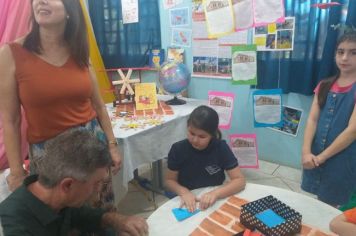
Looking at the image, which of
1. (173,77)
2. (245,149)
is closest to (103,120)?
(173,77)

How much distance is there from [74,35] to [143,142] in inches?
36.0

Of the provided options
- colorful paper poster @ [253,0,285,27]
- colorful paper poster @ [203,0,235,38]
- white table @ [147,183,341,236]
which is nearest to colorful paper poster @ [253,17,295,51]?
colorful paper poster @ [253,0,285,27]

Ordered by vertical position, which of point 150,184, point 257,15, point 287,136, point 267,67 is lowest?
point 150,184

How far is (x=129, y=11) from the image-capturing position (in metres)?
3.44

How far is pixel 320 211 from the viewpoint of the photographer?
119 centimetres

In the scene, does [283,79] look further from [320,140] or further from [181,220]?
[181,220]

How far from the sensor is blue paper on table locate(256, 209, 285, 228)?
40.1 inches

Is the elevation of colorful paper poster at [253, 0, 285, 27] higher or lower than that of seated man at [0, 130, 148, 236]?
higher

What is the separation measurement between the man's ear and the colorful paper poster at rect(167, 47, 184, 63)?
2485mm

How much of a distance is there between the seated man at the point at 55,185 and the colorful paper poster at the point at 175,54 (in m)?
2.41

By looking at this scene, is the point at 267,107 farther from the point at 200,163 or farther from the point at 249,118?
the point at 200,163

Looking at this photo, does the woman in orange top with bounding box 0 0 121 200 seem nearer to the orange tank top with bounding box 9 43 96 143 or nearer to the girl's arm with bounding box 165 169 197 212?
the orange tank top with bounding box 9 43 96 143

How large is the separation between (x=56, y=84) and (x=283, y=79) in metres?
1.94

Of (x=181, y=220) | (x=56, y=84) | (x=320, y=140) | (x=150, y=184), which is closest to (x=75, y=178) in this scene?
(x=181, y=220)
